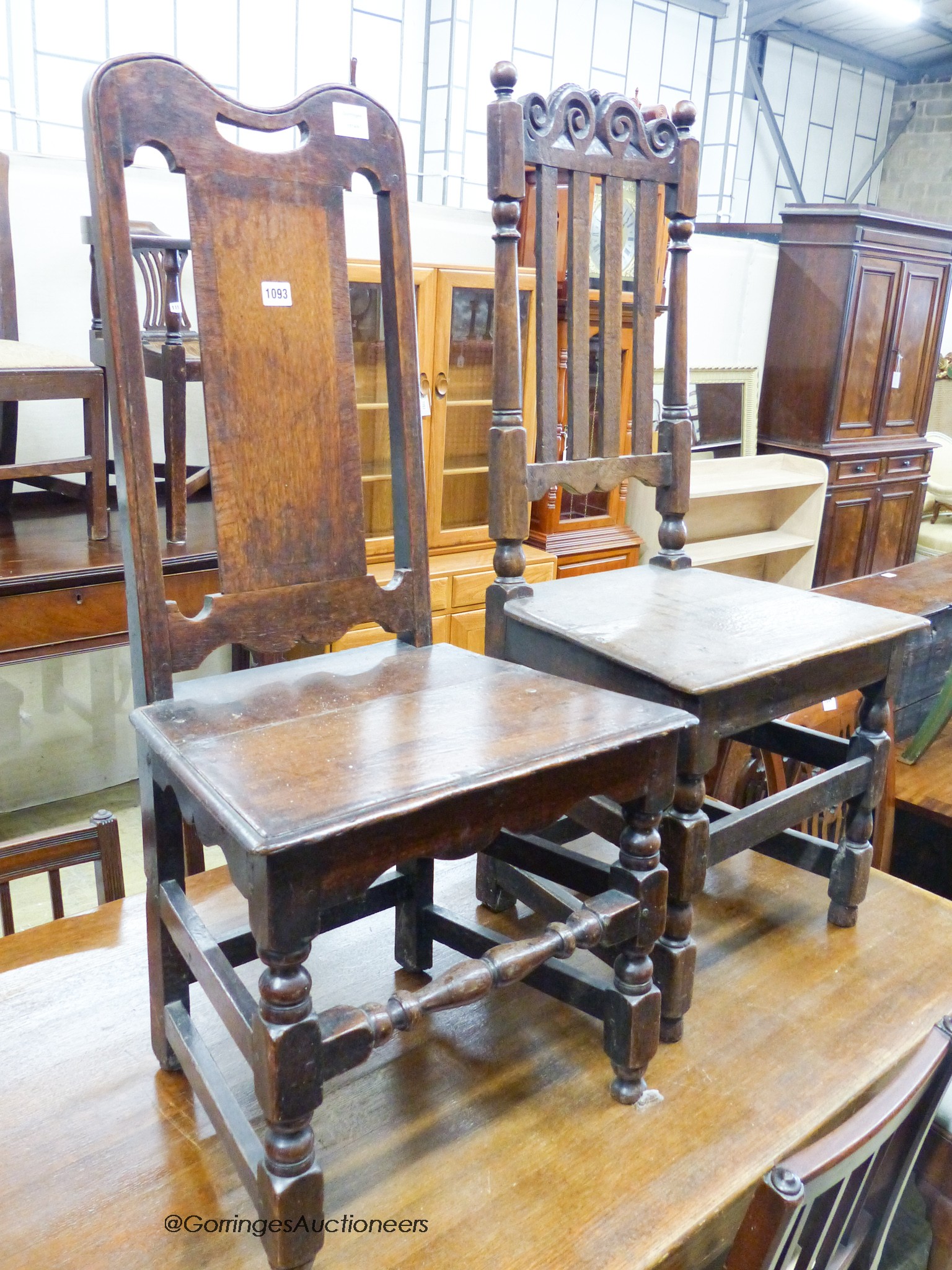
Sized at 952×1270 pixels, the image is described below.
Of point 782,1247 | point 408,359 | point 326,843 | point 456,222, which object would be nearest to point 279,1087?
point 326,843

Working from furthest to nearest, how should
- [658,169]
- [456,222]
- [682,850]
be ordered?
[456,222] → [658,169] → [682,850]

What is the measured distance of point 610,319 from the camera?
1.54 metres

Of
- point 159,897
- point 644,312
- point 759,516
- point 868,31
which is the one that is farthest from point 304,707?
point 868,31

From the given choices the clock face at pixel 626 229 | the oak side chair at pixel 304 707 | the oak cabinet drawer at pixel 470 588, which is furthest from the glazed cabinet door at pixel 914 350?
the oak side chair at pixel 304 707

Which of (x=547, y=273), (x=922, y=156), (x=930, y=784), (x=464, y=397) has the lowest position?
(x=930, y=784)

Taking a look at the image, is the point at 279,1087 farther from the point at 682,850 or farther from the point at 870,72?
the point at 870,72

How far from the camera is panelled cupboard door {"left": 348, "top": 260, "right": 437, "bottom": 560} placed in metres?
2.60

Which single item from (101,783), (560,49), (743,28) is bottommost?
(101,783)

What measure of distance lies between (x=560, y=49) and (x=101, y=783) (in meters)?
3.79

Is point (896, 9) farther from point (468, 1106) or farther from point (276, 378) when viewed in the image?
point (468, 1106)

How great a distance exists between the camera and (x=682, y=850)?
1.18 meters

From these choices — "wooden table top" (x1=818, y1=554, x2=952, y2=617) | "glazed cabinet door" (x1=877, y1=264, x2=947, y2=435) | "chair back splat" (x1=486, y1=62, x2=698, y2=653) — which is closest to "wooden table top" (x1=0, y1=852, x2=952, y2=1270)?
"chair back splat" (x1=486, y1=62, x2=698, y2=653)

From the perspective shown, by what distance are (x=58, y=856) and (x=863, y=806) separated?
1.15m

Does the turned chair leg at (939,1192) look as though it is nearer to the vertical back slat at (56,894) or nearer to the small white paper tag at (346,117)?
the vertical back slat at (56,894)
